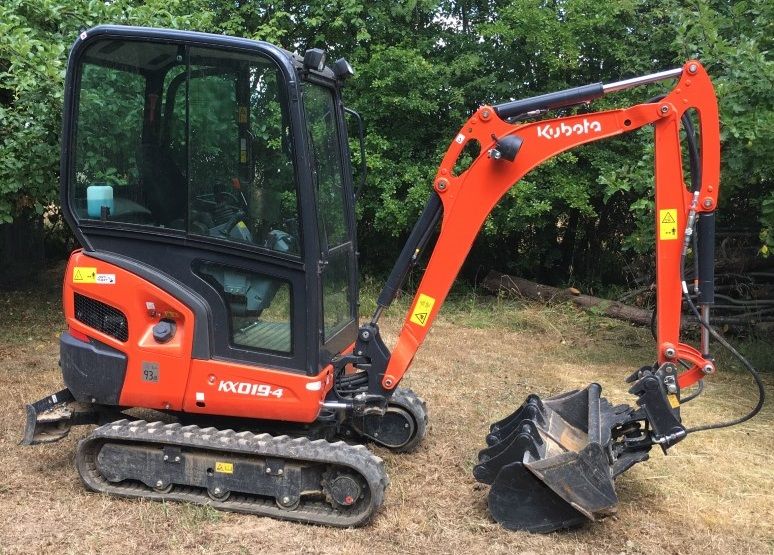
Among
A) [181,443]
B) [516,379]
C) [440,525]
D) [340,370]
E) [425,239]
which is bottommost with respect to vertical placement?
[516,379]

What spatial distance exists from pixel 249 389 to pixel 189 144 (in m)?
1.36

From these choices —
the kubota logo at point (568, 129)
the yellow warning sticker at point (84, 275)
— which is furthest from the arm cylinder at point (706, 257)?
the yellow warning sticker at point (84, 275)

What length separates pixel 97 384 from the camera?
162 inches

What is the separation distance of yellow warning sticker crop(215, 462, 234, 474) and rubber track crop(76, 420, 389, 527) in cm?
7

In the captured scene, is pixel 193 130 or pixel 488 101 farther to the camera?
pixel 488 101

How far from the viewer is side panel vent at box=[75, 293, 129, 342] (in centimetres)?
410

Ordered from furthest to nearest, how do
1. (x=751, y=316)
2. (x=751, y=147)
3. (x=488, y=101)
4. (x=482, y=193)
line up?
(x=488, y=101)
(x=751, y=316)
(x=751, y=147)
(x=482, y=193)

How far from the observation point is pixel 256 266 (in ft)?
12.9

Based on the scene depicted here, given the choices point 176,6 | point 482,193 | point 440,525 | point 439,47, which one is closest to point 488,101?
point 439,47

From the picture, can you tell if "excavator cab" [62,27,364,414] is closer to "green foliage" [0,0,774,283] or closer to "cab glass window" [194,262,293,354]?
"cab glass window" [194,262,293,354]

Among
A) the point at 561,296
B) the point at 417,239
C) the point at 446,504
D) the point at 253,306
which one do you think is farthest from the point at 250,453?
the point at 561,296

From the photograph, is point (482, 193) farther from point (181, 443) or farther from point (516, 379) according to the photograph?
point (516, 379)

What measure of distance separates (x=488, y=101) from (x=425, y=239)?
25.3ft

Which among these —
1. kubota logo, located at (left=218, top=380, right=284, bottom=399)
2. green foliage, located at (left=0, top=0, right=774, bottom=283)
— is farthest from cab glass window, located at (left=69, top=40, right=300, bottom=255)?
green foliage, located at (left=0, top=0, right=774, bottom=283)
